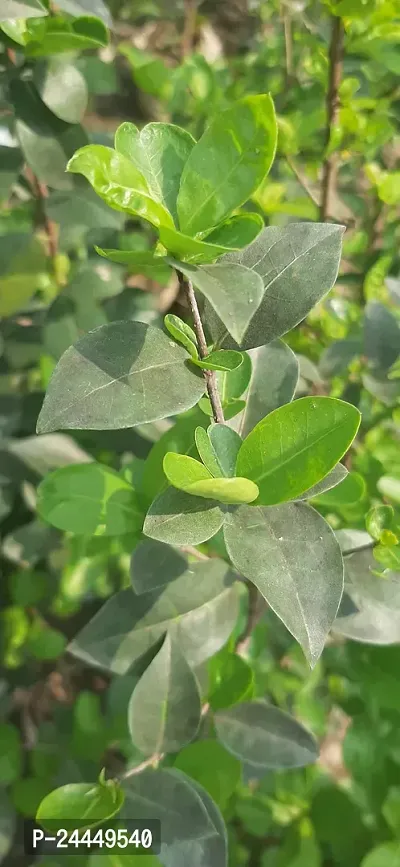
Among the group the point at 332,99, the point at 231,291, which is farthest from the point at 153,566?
the point at 332,99

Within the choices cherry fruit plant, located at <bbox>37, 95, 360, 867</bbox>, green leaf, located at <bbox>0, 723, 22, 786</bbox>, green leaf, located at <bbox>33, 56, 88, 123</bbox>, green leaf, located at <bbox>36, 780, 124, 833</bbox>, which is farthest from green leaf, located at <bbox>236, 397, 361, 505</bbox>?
green leaf, located at <bbox>0, 723, 22, 786</bbox>

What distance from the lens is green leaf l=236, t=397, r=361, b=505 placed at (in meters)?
0.38

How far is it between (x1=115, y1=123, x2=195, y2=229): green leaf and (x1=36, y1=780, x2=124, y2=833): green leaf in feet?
1.61

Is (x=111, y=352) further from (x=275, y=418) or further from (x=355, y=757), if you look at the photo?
(x=355, y=757)

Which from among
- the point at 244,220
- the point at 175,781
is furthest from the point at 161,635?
the point at 244,220

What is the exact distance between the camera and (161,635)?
60 cm

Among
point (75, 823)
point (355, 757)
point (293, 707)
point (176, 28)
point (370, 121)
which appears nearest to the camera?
point (75, 823)

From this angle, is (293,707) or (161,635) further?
(293,707)

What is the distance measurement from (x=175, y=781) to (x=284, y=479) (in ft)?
1.08

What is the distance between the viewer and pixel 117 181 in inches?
12.5

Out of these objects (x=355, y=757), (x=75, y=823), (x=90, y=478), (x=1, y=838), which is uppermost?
(x=90, y=478)

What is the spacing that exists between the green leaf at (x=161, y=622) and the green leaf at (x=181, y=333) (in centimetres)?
25

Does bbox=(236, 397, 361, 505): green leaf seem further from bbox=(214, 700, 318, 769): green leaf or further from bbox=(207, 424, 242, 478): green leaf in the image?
bbox=(214, 700, 318, 769): green leaf

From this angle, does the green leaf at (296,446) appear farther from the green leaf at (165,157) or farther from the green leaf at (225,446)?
the green leaf at (165,157)
